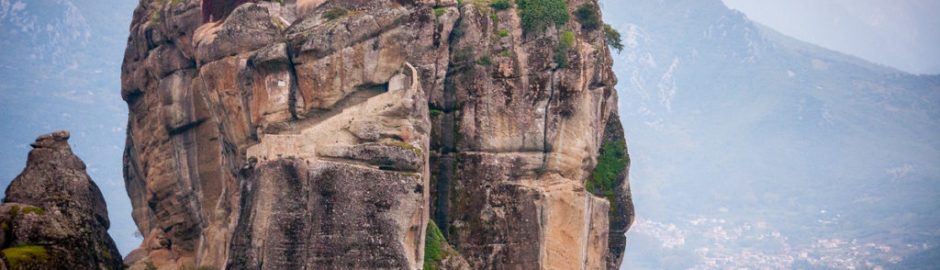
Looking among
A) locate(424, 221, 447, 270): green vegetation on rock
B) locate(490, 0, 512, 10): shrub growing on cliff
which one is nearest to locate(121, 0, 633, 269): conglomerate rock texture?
locate(490, 0, 512, 10): shrub growing on cliff

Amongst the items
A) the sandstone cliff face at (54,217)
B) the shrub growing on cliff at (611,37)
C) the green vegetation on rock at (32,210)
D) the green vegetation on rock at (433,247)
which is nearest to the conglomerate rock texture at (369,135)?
the green vegetation on rock at (433,247)

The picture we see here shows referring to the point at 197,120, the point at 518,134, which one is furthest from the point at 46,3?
the point at 518,134

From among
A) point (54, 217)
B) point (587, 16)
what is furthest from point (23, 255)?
point (587, 16)

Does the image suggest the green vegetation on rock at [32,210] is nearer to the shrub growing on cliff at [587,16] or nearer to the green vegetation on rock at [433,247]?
the green vegetation on rock at [433,247]

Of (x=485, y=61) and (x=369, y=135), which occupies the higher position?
(x=485, y=61)

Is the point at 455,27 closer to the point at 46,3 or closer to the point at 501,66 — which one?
the point at 501,66

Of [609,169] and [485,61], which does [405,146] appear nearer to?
[485,61]
